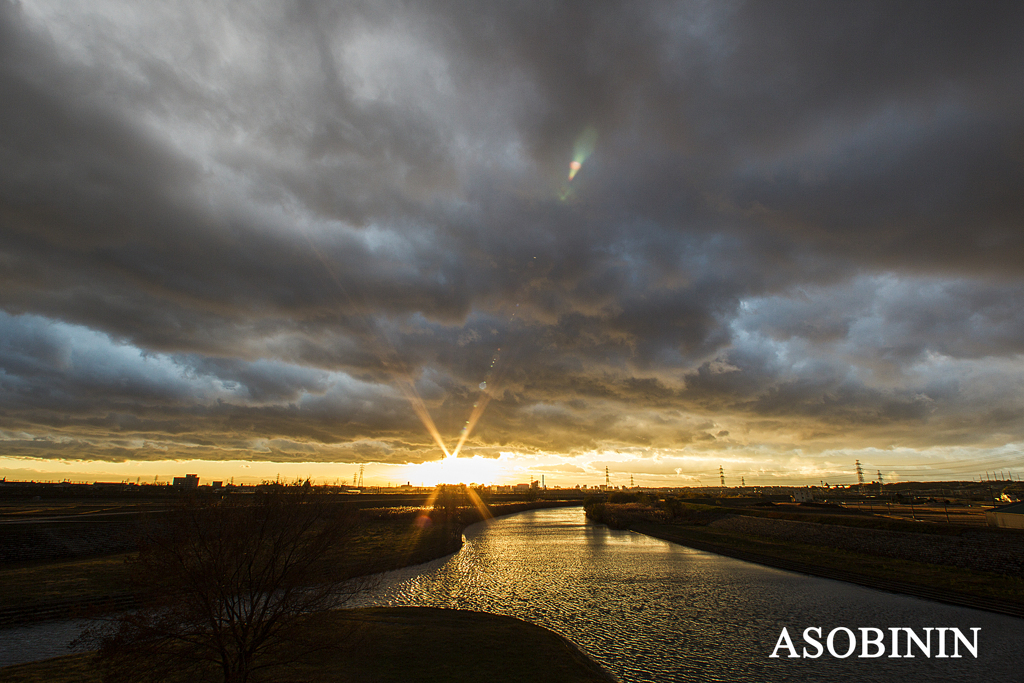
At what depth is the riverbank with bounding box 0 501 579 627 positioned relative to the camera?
3272 centimetres

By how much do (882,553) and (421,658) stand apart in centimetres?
6598

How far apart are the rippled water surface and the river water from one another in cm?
10

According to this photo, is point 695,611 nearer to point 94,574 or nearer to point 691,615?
point 691,615

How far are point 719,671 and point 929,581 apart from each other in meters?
38.5

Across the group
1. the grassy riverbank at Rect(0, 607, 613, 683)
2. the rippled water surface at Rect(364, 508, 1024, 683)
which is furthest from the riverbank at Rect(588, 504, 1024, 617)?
the grassy riverbank at Rect(0, 607, 613, 683)

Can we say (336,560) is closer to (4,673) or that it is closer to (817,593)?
(4,673)

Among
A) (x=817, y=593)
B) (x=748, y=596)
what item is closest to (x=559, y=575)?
(x=748, y=596)

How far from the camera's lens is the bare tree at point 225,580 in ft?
48.1

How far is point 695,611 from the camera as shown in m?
37.5

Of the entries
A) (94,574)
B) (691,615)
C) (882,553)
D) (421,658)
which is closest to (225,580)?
(421,658)

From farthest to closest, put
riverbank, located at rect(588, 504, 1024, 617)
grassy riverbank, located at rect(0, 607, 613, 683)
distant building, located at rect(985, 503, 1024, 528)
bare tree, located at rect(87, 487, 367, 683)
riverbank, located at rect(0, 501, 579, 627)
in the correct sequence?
distant building, located at rect(985, 503, 1024, 528)
riverbank, located at rect(588, 504, 1024, 617)
riverbank, located at rect(0, 501, 579, 627)
grassy riverbank, located at rect(0, 607, 613, 683)
bare tree, located at rect(87, 487, 367, 683)

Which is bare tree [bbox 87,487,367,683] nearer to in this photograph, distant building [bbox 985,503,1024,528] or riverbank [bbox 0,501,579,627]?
riverbank [bbox 0,501,579,627]

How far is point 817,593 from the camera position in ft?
147

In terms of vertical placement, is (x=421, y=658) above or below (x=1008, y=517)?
below
